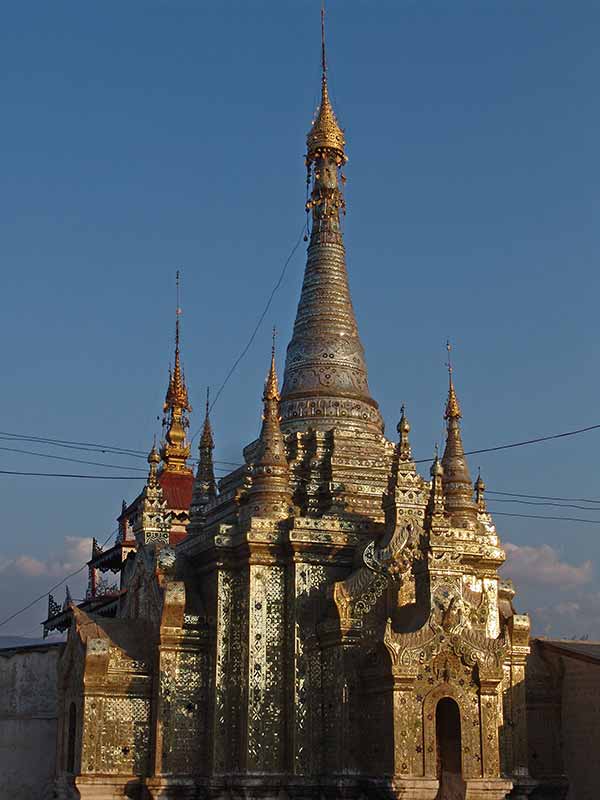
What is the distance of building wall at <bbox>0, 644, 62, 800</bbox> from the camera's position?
31.4m

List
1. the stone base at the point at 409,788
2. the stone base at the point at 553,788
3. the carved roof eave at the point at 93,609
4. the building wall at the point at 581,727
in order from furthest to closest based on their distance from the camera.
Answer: the carved roof eave at the point at 93,609
the stone base at the point at 553,788
the building wall at the point at 581,727
the stone base at the point at 409,788

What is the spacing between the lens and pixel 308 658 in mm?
A: 27125

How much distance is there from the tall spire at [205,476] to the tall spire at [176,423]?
676 inches

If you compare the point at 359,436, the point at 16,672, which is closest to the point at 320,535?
the point at 359,436

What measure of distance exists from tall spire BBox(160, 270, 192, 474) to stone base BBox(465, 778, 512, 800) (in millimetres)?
28228

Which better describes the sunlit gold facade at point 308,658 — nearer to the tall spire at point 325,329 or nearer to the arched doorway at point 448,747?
the arched doorway at point 448,747

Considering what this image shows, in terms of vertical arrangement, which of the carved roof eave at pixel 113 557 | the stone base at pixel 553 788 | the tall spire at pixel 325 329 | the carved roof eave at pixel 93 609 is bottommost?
the stone base at pixel 553 788

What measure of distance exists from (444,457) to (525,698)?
302 inches

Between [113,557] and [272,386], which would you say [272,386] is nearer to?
[272,386]

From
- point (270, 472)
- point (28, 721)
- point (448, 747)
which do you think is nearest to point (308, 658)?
point (448, 747)

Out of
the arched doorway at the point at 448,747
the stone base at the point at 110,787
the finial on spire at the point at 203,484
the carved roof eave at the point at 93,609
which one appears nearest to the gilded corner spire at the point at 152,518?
the finial on spire at the point at 203,484

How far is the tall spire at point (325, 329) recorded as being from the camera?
107ft

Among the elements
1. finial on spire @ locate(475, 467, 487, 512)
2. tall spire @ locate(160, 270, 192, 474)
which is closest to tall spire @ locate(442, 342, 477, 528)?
finial on spire @ locate(475, 467, 487, 512)

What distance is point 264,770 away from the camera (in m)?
26.4
